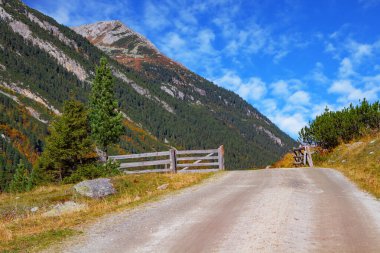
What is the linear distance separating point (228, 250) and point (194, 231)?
1.68m

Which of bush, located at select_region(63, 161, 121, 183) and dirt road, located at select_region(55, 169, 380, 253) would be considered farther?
bush, located at select_region(63, 161, 121, 183)

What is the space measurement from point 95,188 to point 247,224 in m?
10.0

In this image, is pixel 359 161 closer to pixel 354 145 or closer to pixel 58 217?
pixel 354 145

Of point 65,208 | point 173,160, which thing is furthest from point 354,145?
point 65,208

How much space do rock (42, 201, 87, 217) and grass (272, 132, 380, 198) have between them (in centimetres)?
1056

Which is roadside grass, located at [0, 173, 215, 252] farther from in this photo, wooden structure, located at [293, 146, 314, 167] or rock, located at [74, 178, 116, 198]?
wooden structure, located at [293, 146, 314, 167]

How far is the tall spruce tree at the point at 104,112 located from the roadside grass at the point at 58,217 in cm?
1188

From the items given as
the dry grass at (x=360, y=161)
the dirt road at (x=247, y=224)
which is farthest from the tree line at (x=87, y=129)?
the dirt road at (x=247, y=224)

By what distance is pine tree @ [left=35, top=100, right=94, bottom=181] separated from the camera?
30.9 m

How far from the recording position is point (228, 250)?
6980 millimetres

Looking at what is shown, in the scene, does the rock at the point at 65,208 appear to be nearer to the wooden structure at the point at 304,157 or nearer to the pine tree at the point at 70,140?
the pine tree at the point at 70,140

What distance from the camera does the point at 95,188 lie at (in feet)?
56.3

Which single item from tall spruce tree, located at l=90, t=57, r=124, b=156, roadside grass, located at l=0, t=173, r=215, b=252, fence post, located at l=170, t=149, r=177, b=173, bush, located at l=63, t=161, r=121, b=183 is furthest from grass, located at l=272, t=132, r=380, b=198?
tall spruce tree, located at l=90, t=57, r=124, b=156

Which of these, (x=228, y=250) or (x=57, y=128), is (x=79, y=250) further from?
(x=57, y=128)
